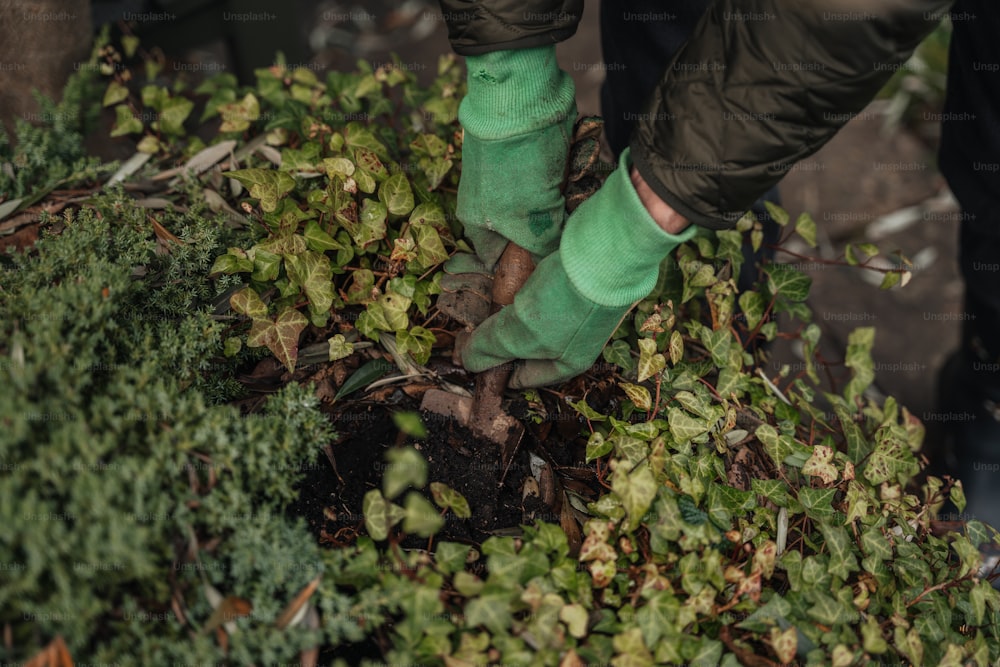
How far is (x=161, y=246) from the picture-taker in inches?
66.7

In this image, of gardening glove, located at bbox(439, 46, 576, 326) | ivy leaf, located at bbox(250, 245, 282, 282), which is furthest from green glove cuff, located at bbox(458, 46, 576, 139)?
ivy leaf, located at bbox(250, 245, 282, 282)

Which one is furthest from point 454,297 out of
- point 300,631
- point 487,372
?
point 300,631

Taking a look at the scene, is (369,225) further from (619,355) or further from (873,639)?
(873,639)

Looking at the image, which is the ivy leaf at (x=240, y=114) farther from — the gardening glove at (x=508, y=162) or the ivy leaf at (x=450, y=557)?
the ivy leaf at (x=450, y=557)

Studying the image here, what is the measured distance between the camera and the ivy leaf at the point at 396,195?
1.73m

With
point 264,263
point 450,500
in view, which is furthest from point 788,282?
point 264,263

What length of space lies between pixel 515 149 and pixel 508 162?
0.03 meters

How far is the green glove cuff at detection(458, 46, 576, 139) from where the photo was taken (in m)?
1.50

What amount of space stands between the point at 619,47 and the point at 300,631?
1.87 m

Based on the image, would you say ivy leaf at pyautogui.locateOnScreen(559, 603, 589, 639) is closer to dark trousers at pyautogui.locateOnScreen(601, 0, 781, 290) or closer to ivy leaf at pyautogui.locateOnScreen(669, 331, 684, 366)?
ivy leaf at pyautogui.locateOnScreen(669, 331, 684, 366)

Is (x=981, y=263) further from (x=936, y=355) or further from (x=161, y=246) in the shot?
(x=161, y=246)

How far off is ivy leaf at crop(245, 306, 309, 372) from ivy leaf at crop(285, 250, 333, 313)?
63 mm

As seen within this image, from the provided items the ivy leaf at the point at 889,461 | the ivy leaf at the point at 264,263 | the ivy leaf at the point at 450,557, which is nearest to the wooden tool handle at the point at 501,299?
the ivy leaf at the point at 450,557

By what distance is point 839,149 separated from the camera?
12.3 ft
